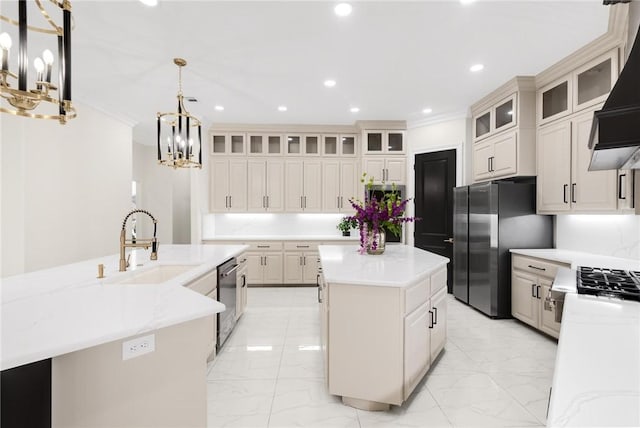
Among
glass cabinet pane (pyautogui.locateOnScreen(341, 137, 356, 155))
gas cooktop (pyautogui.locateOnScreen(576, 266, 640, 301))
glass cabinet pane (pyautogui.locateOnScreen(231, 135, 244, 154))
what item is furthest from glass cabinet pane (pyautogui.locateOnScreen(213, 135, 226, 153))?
gas cooktop (pyautogui.locateOnScreen(576, 266, 640, 301))

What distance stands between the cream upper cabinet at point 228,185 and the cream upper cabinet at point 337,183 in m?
1.47

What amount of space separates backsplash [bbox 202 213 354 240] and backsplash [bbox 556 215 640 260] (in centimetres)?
338

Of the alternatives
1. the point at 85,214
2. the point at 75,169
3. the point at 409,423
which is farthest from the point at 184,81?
the point at 409,423

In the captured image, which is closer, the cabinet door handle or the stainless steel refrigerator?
the cabinet door handle

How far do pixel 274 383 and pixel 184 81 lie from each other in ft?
11.1

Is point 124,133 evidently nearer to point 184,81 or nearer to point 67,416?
point 184,81

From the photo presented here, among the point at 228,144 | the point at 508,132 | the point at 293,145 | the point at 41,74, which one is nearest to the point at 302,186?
the point at 293,145

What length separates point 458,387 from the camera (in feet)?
7.62

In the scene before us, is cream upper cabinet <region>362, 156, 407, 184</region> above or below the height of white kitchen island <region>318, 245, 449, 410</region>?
above

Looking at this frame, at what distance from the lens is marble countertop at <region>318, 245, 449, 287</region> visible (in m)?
1.99

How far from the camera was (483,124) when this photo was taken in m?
4.43

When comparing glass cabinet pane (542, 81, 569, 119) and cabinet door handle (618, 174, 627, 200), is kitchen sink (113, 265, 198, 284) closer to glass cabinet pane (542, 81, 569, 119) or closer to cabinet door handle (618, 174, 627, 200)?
cabinet door handle (618, 174, 627, 200)

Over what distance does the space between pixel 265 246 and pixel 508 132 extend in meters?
4.00

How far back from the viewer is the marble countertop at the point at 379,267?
78.3 inches
